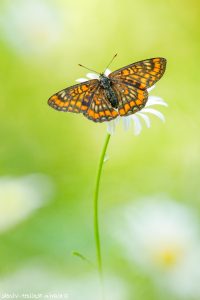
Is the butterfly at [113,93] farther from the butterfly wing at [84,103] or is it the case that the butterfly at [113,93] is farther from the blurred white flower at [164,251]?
the blurred white flower at [164,251]

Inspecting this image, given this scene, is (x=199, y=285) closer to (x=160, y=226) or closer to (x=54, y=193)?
(x=160, y=226)

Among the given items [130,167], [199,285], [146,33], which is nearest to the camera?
[199,285]

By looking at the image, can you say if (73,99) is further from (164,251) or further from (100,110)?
(164,251)

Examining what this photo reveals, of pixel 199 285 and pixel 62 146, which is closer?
pixel 199 285

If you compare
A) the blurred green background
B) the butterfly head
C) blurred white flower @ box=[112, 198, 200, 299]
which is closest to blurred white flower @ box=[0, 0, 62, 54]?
the blurred green background

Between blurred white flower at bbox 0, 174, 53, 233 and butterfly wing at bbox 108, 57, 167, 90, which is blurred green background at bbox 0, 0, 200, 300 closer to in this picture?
blurred white flower at bbox 0, 174, 53, 233

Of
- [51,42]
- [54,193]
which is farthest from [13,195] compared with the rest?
[51,42]
